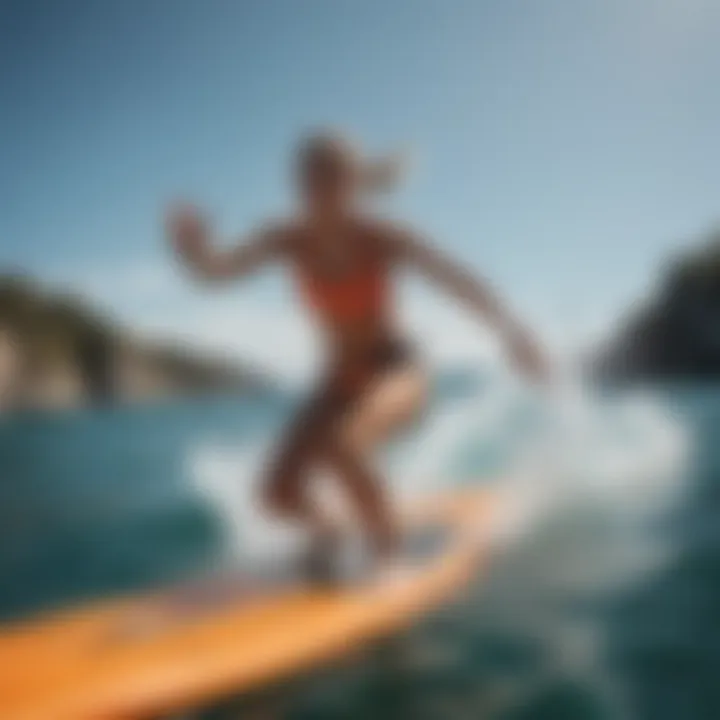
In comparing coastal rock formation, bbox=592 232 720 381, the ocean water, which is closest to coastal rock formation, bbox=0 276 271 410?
the ocean water

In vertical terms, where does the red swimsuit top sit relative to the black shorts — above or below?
above

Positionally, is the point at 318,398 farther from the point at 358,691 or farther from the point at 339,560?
the point at 358,691

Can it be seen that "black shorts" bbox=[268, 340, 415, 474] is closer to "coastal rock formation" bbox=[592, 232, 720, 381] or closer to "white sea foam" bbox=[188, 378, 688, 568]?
"white sea foam" bbox=[188, 378, 688, 568]

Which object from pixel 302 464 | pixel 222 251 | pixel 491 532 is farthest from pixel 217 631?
pixel 222 251

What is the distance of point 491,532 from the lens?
3.88 ft

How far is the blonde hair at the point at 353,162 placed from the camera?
123cm

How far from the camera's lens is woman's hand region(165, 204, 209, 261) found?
124 cm

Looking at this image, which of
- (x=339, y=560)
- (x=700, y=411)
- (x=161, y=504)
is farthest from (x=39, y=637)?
(x=700, y=411)

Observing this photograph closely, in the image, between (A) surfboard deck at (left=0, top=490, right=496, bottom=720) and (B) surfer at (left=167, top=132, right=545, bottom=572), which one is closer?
(A) surfboard deck at (left=0, top=490, right=496, bottom=720)

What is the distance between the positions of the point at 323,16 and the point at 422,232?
30cm

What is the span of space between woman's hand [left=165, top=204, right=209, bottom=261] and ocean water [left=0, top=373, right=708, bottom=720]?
0.18 metres

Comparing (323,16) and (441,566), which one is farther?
(323,16)

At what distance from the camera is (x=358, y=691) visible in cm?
113

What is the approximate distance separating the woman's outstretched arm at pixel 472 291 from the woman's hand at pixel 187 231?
0.23 meters
